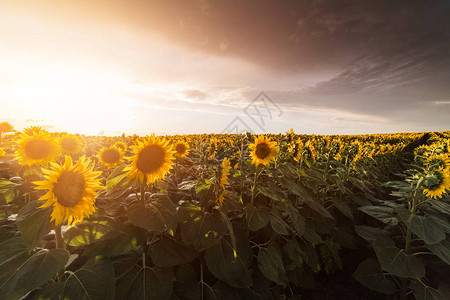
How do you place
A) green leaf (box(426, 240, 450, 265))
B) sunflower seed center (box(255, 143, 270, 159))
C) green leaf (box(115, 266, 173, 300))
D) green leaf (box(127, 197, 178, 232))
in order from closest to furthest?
green leaf (box(127, 197, 178, 232)) < green leaf (box(115, 266, 173, 300)) < green leaf (box(426, 240, 450, 265)) < sunflower seed center (box(255, 143, 270, 159))

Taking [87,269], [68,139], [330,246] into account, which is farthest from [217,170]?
[68,139]

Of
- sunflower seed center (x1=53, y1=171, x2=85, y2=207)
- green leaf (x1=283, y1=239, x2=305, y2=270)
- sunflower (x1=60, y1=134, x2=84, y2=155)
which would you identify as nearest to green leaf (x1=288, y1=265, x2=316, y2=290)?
green leaf (x1=283, y1=239, x2=305, y2=270)

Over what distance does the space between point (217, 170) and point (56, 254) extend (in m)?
1.29

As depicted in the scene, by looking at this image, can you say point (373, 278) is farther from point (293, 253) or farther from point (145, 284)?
point (145, 284)

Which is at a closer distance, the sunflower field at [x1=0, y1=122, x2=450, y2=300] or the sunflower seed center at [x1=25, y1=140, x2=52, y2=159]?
the sunflower field at [x1=0, y1=122, x2=450, y2=300]

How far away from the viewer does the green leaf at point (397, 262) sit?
248 cm

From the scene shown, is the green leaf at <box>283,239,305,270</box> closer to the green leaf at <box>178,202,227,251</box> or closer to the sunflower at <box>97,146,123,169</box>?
Result: the green leaf at <box>178,202,227,251</box>

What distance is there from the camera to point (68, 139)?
4.53m

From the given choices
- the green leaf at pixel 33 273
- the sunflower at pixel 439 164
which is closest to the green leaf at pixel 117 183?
the green leaf at pixel 33 273

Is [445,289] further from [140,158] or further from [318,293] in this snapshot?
[140,158]

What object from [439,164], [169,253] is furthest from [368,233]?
[169,253]

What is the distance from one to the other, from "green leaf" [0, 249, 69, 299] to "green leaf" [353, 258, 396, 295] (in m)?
3.32

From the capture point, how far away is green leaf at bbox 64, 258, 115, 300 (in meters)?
1.39

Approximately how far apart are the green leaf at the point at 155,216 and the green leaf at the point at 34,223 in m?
0.48
